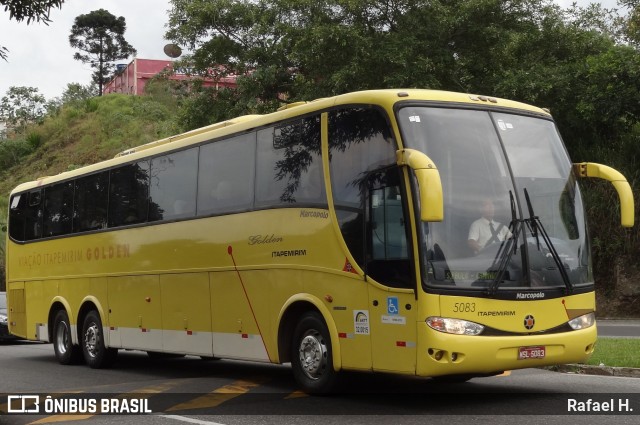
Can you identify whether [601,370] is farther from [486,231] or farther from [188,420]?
[188,420]

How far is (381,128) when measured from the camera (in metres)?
10.1

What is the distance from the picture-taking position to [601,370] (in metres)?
12.9

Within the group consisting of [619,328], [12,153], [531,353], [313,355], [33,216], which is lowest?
[619,328]

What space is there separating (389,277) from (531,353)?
5.45ft

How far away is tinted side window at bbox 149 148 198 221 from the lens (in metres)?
13.8

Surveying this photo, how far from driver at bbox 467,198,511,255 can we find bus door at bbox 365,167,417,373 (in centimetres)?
69

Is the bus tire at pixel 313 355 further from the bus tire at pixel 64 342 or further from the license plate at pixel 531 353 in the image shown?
the bus tire at pixel 64 342

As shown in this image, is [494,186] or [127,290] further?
[127,290]

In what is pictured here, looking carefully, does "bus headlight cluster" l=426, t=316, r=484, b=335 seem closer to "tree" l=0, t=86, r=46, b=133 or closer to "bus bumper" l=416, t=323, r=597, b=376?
A: "bus bumper" l=416, t=323, r=597, b=376

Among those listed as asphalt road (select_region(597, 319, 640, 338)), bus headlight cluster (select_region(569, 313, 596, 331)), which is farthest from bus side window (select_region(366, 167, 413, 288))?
asphalt road (select_region(597, 319, 640, 338))

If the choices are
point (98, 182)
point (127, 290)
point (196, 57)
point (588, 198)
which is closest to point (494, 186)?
point (127, 290)

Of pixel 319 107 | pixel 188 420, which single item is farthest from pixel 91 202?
pixel 188 420

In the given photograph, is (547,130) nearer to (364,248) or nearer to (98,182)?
(364,248)

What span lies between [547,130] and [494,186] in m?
1.51
